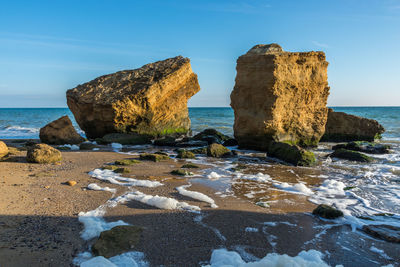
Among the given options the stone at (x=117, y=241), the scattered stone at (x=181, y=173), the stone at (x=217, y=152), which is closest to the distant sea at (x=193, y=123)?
the stone at (x=217, y=152)

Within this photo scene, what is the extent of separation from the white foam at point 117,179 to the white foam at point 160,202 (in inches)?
35.4

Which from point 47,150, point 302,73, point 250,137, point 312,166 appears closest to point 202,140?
point 250,137

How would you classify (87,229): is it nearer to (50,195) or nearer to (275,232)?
(50,195)

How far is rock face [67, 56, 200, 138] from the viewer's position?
14.6 m

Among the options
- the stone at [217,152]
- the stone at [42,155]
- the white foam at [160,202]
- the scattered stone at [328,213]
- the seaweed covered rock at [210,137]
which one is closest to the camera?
the scattered stone at [328,213]

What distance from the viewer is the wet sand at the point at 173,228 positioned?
10.7ft

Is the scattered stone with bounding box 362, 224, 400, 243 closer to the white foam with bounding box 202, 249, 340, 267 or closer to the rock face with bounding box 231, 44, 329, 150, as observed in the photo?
the white foam with bounding box 202, 249, 340, 267

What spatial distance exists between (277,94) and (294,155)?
10.2 feet

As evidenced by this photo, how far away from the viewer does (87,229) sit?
12.3ft

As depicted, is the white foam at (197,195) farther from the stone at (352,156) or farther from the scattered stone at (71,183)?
the stone at (352,156)

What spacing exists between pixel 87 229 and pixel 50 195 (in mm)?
1698

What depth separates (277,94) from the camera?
11773 millimetres

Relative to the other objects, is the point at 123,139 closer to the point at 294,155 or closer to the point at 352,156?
the point at 294,155

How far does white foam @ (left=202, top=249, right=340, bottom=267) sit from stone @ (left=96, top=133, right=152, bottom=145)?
1126 cm
